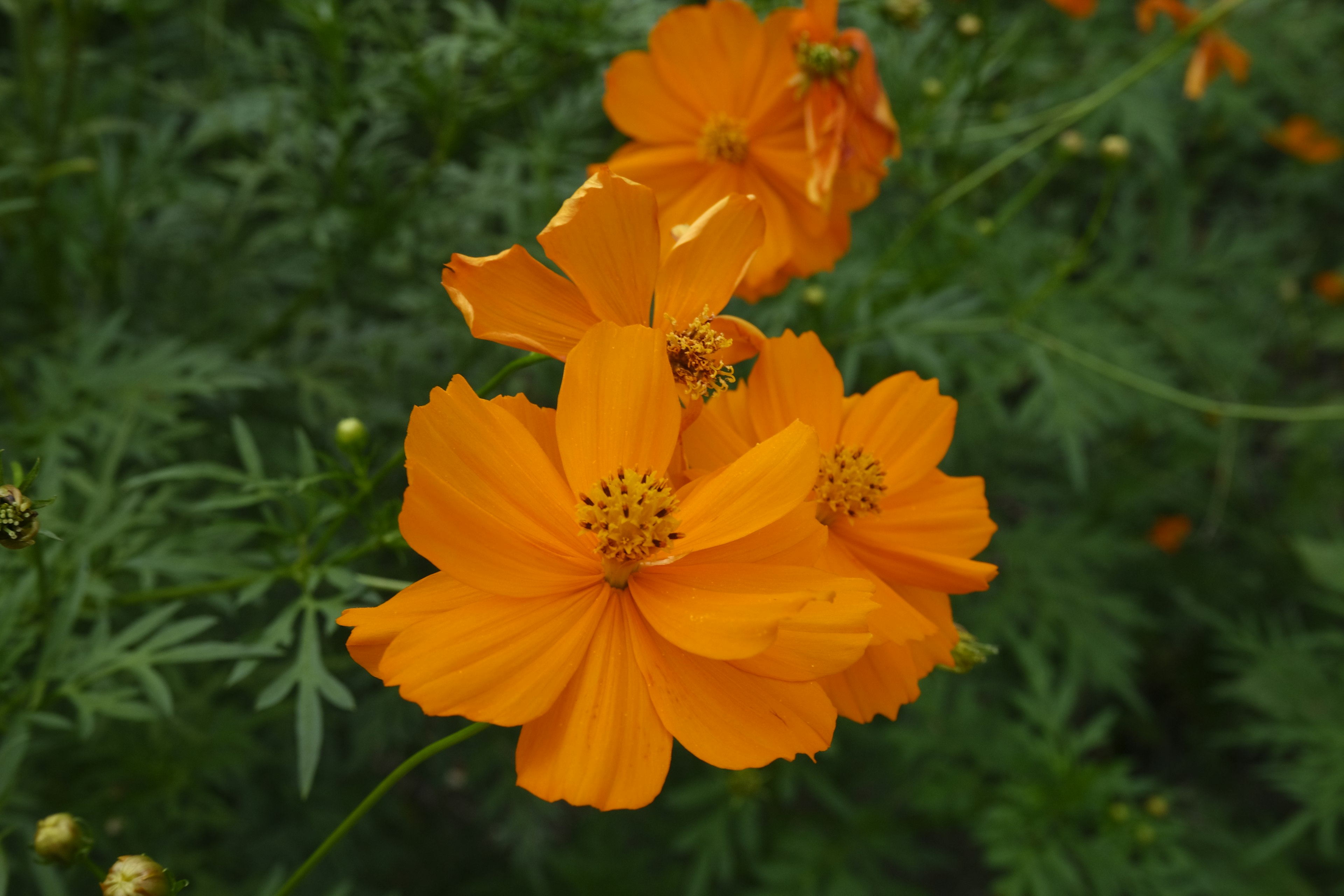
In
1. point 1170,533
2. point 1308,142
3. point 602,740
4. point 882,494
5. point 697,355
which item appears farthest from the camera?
point 1308,142

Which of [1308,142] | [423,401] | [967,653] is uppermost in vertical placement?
[967,653]

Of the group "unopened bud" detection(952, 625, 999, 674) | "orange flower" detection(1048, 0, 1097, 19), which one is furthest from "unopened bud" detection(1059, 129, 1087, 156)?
"unopened bud" detection(952, 625, 999, 674)

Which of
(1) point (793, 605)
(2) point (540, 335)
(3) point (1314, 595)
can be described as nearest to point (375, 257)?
(2) point (540, 335)

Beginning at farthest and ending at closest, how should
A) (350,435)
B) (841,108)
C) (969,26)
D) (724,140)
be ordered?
1. (969,26)
2. (724,140)
3. (841,108)
4. (350,435)

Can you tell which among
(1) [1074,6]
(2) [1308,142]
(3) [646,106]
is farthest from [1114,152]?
(2) [1308,142]

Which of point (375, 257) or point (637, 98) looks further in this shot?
point (375, 257)

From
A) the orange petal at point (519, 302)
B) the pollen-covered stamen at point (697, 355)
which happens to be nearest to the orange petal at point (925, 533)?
the pollen-covered stamen at point (697, 355)

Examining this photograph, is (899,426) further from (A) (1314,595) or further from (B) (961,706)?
(A) (1314,595)

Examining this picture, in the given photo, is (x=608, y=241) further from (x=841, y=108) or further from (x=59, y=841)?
(x=59, y=841)
